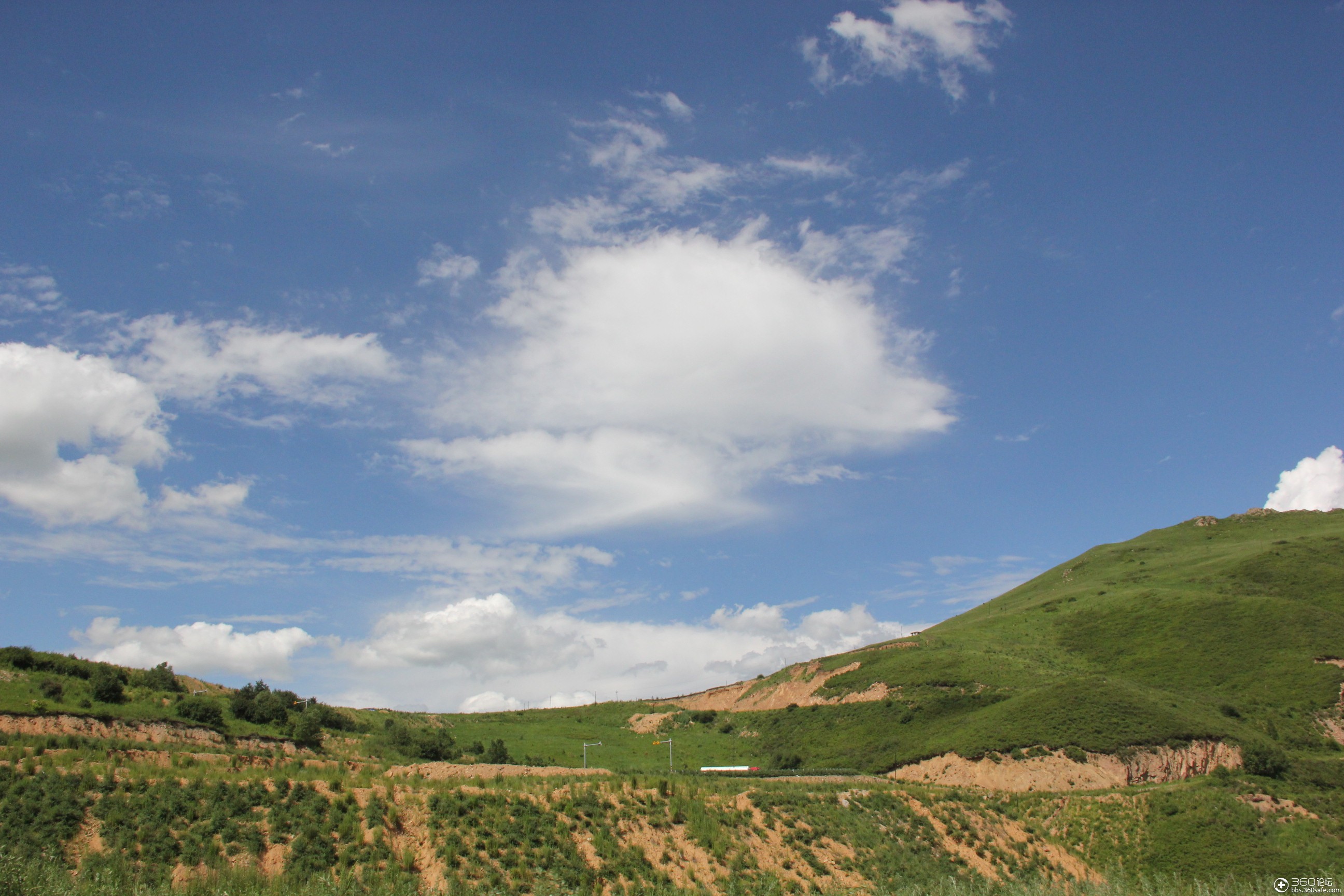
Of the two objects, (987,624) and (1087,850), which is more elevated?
(987,624)

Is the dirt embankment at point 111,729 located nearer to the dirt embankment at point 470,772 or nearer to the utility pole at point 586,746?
the dirt embankment at point 470,772

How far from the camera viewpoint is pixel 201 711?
4428cm

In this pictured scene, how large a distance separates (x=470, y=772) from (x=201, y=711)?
61.1 feet

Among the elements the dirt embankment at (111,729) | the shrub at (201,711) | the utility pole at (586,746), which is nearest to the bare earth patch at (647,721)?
the utility pole at (586,746)

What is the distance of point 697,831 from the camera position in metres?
31.2

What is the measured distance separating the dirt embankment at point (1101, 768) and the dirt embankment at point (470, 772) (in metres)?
28.9

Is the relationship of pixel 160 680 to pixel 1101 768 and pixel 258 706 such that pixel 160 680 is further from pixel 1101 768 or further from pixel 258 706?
pixel 1101 768

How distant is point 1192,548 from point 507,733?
130 metres

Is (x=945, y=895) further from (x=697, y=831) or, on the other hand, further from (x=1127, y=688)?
(x=1127, y=688)

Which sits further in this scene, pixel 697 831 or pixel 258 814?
pixel 697 831

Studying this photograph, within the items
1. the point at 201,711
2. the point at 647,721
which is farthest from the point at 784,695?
the point at 201,711

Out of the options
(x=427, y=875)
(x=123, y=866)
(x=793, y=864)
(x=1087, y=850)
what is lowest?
(x=1087, y=850)

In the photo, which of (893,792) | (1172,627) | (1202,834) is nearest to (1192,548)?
(1172,627)

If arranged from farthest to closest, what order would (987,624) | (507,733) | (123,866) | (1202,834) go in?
(987,624) → (507,733) → (1202,834) → (123,866)
